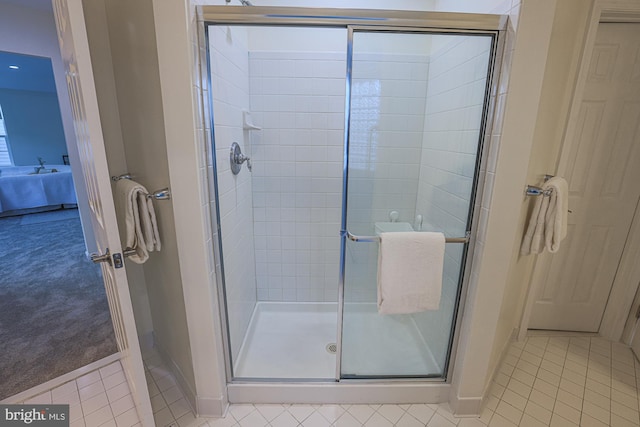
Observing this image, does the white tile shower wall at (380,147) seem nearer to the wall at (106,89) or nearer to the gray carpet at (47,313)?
the wall at (106,89)

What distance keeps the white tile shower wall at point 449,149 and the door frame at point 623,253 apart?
72 cm

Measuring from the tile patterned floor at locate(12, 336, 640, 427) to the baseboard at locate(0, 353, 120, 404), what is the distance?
31mm

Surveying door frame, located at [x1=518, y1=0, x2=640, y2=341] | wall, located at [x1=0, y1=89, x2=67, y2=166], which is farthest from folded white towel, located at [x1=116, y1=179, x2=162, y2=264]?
wall, located at [x1=0, y1=89, x2=67, y2=166]

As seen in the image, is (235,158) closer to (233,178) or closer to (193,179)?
(233,178)

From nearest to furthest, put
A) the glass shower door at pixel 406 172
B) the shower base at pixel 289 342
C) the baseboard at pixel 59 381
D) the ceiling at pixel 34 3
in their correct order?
the glass shower door at pixel 406 172 < the baseboard at pixel 59 381 < the shower base at pixel 289 342 < the ceiling at pixel 34 3

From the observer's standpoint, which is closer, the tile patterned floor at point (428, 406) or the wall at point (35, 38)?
Result: the tile patterned floor at point (428, 406)

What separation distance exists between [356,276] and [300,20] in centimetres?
122

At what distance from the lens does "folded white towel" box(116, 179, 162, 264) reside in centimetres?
119

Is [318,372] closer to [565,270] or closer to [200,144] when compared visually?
[200,144]

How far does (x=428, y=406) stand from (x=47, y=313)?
9.42ft

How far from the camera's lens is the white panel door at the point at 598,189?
1.67 meters

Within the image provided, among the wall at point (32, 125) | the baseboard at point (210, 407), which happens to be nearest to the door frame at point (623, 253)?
the baseboard at point (210, 407)

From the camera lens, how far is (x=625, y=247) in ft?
6.24

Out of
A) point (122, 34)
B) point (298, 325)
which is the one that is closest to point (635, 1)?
point (122, 34)
